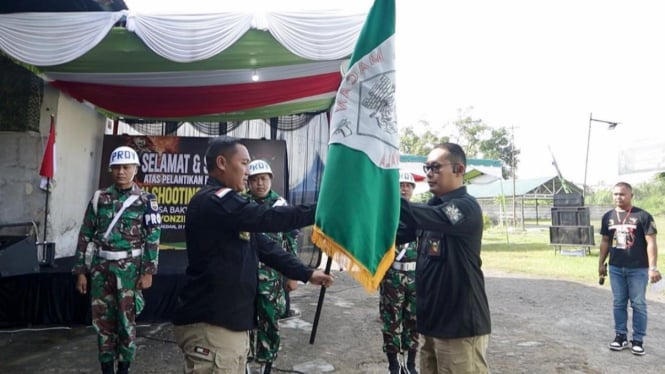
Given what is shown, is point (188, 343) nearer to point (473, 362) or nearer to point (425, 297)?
point (425, 297)

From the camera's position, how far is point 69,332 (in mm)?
4891

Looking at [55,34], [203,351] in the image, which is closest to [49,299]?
[55,34]

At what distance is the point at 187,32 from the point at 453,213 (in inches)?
126

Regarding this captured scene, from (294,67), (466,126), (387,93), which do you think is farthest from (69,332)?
(466,126)

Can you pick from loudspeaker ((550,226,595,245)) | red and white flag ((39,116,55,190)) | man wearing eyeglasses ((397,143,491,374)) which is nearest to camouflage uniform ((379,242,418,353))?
man wearing eyeglasses ((397,143,491,374))

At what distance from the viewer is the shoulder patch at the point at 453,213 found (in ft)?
6.59

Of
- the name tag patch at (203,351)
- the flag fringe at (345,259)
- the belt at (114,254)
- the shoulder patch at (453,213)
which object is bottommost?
the name tag patch at (203,351)

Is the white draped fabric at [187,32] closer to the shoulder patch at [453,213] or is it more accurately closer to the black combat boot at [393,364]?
the shoulder patch at [453,213]

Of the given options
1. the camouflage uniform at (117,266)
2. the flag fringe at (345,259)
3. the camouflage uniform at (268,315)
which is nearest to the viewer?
the flag fringe at (345,259)

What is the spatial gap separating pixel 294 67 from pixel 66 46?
7.55 ft

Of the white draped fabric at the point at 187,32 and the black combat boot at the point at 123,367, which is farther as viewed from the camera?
the white draped fabric at the point at 187,32

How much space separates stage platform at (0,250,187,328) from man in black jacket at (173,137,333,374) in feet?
11.0

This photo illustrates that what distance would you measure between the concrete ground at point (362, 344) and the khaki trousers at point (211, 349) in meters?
2.08

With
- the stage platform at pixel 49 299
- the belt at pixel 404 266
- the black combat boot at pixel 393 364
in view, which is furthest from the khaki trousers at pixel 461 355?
the stage platform at pixel 49 299
